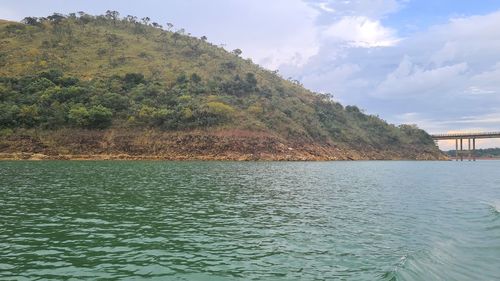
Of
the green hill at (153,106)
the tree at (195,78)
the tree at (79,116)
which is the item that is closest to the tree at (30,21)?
the green hill at (153,106)

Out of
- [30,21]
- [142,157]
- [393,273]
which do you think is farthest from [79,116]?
[393,273]

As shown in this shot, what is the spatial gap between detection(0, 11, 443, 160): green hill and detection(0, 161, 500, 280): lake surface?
68.1 m

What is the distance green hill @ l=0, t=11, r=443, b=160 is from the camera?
101688mm

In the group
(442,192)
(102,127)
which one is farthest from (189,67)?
(442,192)

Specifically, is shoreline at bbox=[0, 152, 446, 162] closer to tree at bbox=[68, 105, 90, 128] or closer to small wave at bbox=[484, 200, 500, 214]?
tree at bbox=[68, 105, 90, 128]

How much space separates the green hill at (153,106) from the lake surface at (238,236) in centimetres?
6805

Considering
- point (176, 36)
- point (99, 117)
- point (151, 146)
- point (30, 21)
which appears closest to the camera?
point (99, 117)

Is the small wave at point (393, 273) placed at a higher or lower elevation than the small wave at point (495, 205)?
lower

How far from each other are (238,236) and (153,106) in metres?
98.6

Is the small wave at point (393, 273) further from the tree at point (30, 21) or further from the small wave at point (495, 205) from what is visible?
the tree at point (30, 21)

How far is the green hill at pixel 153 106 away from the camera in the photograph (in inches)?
4003

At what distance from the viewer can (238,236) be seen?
69.3ft

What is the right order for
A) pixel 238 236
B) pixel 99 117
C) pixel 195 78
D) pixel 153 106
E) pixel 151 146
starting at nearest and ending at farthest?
1. pixel 238 236
2. pixel 99 117
3. pixel 151 146
4. pixel 153 106
5. pixel 195 78

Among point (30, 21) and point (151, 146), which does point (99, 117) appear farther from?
point (30, 21)
